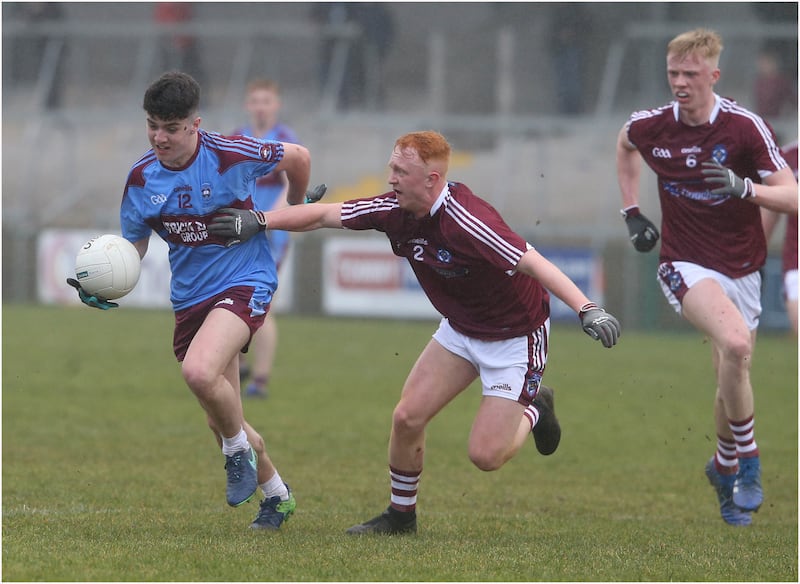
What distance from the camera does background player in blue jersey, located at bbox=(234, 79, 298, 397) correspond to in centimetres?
1108

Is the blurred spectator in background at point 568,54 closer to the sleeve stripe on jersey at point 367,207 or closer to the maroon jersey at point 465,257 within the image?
the maroon jersey at point 465,257

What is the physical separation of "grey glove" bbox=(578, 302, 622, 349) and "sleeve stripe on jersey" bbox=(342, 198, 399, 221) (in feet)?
3.47

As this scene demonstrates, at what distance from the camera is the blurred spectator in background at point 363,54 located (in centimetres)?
2092

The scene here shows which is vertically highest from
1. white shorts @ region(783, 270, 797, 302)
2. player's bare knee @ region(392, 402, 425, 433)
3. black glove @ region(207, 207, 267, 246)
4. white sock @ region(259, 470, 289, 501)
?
black glove @ region(207, 207, 267, 246)

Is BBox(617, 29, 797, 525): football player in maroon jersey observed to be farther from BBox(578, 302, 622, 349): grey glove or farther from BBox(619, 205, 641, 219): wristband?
BBox(578, 302, 622, 349): grey glove

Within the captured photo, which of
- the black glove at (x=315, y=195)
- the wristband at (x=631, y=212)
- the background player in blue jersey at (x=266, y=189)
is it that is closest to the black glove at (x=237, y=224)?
the black glove at (x=315, y=195)

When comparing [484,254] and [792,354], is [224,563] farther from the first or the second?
[792,354]

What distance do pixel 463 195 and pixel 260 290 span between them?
3.82ft

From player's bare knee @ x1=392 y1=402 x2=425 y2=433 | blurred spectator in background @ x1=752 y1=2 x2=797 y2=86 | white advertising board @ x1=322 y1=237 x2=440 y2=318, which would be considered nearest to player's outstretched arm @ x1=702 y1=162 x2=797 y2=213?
player's bare knee @ x1=392 y1=402 x2=425 y2=433

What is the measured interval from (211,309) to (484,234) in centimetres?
146

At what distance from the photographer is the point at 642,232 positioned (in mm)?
7613

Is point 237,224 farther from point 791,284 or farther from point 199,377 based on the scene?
point 791,284

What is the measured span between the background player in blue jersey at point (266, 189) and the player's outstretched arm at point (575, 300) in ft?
17.4

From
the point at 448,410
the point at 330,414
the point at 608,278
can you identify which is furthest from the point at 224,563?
the point at 608,278
